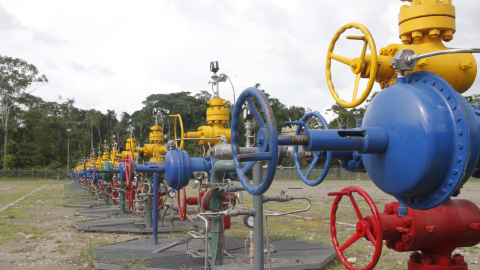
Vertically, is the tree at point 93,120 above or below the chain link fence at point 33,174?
above

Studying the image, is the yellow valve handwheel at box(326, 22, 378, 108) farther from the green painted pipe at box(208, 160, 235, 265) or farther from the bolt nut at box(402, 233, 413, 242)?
the green painted pipe at box(208, 160, 235, 265)

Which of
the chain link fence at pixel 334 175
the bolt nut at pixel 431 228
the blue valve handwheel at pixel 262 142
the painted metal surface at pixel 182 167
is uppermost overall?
the blue valve handwheel at pixel 262 142

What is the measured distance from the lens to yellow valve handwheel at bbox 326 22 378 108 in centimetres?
235

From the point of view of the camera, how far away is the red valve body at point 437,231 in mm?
2359

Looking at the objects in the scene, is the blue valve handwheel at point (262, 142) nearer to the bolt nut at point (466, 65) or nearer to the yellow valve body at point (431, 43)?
the yellow valve body at point (431, 43)

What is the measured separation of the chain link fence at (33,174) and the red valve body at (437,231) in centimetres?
4182

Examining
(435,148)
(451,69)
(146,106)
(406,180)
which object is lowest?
(406,180)

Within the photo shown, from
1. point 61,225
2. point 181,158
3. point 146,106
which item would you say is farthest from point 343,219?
point 146,106

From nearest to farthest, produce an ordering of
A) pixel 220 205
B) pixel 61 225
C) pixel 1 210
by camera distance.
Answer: pixel 220 205
pixel 61 225
pixel 1 210

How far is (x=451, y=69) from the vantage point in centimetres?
262

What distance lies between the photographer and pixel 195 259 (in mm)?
5141

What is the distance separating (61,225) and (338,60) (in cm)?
790

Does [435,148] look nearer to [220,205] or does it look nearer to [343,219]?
[220,205]

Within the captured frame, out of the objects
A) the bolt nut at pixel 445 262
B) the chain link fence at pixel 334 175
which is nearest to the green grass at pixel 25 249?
the bolt nut at pixel 445 262
